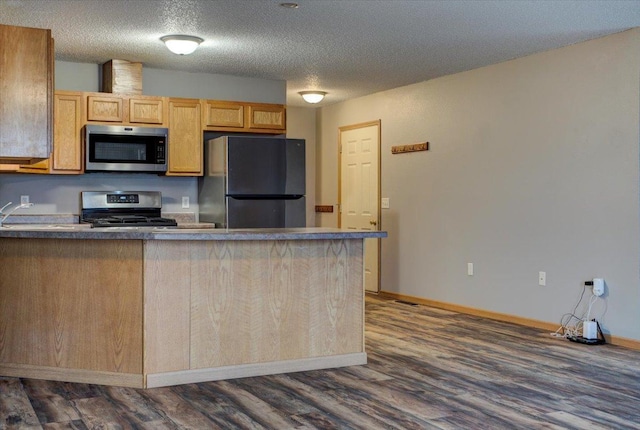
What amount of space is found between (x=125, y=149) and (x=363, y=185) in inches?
117

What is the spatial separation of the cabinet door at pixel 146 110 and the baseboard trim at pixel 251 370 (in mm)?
3011

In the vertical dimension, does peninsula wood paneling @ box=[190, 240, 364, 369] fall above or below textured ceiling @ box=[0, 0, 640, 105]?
below

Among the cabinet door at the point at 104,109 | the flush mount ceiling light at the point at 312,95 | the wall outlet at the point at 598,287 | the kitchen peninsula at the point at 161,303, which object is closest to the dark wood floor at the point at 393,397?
the kitchen peninsula at the point at 161,303

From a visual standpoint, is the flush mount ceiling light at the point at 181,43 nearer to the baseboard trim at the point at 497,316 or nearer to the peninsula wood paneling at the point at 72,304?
the peninsula wood paneling at the point at 72,304

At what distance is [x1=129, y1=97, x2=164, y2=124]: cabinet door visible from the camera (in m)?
6.32

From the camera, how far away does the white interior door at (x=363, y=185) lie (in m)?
8.01

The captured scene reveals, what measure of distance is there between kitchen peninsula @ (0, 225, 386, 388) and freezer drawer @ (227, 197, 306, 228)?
2.11m

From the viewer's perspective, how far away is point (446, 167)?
6.95 m

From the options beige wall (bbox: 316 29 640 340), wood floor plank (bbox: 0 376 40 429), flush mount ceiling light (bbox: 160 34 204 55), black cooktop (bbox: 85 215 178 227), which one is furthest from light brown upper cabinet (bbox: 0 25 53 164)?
beige wall (bbox: 316 29 640 340)

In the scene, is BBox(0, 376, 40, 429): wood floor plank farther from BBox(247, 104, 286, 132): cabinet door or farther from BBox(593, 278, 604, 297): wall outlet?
BBox(593, 278, 604, 297): wall outlet

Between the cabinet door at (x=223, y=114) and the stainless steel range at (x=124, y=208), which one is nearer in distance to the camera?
the stainless steel range at (x=124, y=208)

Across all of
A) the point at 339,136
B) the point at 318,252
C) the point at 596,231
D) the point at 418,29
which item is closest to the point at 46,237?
the point at 318,252

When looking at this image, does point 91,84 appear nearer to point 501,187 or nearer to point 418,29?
point 418,29

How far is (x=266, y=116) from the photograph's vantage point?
22.7ft
